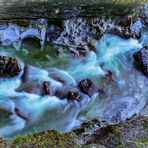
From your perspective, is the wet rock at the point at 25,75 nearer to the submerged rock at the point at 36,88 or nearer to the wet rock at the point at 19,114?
the submerged rock at the point at 36,88

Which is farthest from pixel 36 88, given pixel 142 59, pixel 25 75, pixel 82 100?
pixel 142 59

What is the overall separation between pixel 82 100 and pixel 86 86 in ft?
1.70

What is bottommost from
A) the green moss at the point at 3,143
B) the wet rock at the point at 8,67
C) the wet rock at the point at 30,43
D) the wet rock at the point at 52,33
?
the green moss at the point at 3,143

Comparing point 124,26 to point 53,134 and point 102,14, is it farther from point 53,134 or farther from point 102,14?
point 53,134

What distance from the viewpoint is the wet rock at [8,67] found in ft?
28.9

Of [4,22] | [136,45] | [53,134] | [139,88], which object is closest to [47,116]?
[53,134]

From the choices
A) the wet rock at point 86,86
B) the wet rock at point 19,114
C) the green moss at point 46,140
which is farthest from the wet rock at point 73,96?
the green moss at point 46,140

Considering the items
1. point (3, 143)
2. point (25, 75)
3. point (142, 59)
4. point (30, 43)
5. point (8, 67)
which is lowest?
point (3, 143)

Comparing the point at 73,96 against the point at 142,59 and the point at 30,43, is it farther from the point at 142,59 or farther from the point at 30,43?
the point at 30,43

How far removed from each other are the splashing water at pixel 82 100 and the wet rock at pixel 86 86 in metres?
0.12

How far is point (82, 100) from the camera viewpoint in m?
8.34

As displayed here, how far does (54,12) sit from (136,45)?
2.88 meters

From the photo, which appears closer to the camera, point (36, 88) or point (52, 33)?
point (36, 88)

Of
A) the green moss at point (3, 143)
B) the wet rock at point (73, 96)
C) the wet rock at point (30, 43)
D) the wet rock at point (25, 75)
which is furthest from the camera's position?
the wet rock at point (30, 43)
